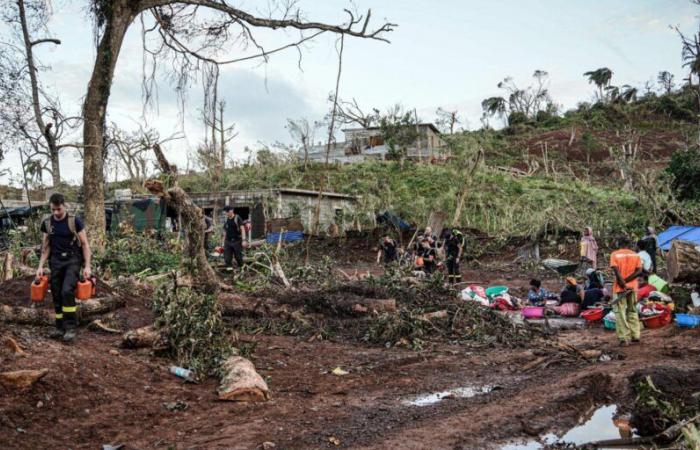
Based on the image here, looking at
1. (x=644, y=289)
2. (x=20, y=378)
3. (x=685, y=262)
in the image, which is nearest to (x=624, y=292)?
(x=685, y=262)

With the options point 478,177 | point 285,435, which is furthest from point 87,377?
point 478,177

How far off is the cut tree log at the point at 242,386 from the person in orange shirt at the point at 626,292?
16.1 ft

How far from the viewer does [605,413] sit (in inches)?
210

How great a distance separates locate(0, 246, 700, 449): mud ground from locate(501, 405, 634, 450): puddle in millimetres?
Result: 74

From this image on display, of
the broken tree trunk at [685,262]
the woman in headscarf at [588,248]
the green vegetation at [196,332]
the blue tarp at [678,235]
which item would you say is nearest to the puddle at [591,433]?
the green vegetation at [196,332]

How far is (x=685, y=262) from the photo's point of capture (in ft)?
28.8

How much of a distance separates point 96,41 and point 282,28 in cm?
392

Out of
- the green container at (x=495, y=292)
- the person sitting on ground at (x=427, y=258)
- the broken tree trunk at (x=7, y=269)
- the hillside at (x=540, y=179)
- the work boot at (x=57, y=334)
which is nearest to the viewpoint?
the work boot at (x=57, y=334)

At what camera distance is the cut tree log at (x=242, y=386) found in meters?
5.61

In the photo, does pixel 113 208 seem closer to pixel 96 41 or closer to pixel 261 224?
pixel 261 224

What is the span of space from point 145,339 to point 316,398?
2.21 m

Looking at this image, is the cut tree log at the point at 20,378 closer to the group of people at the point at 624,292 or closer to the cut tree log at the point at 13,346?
the cut tree log at the point at 13,346

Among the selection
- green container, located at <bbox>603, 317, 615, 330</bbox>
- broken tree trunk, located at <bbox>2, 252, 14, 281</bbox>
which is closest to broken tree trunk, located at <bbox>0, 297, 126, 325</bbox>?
broken tree trunk, located at <bbox>2, 252, 14, 281</bbox>

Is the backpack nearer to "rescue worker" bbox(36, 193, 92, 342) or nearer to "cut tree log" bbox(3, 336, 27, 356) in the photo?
"rescue worker" bbox(36, 193, 92, 342)
